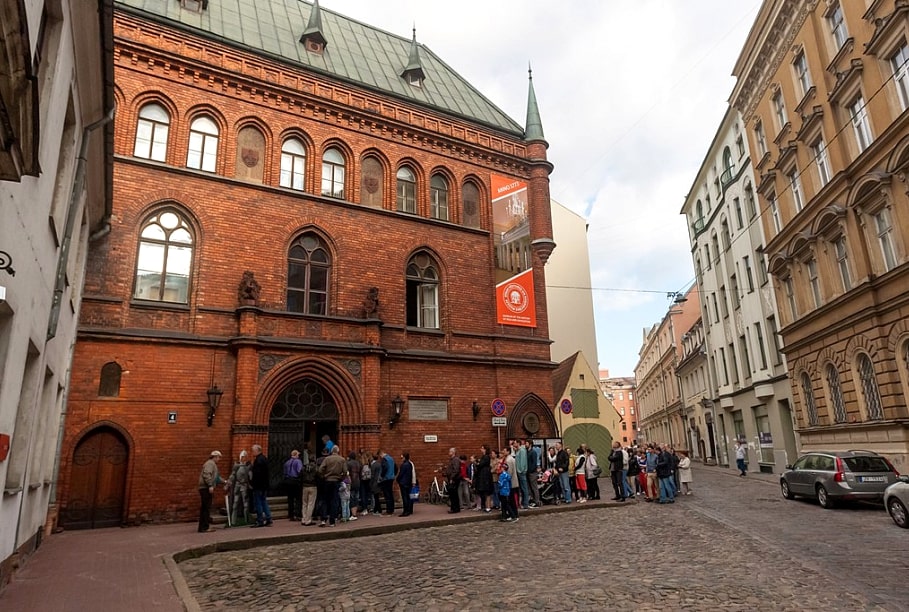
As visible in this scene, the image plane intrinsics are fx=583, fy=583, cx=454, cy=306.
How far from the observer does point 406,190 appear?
66.4 ft

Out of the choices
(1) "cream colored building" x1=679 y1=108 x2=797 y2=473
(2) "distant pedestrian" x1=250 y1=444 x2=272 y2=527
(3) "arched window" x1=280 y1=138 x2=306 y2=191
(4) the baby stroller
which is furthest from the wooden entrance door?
(1) "cream colored building" x1=679 y1=108 x2=797 y2=473

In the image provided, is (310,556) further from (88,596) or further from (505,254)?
(505,254)

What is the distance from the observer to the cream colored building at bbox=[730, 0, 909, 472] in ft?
51.5

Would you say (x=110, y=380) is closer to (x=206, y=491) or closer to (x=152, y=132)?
(x=206, y=491)

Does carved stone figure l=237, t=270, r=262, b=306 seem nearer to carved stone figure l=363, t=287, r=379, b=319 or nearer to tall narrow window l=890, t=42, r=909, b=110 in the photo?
carved stone figure l=363, t=287, r=379, b=319

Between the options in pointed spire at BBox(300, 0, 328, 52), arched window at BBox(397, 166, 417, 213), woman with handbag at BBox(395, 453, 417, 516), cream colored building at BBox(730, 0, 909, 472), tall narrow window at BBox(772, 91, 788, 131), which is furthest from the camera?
tall narrow window at BBox(772, 91, 788, 131)

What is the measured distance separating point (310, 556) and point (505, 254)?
1369cm

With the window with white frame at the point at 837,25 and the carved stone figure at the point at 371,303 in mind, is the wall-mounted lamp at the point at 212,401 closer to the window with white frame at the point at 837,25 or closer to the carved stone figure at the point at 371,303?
the carved stone figure at the point at 371,303

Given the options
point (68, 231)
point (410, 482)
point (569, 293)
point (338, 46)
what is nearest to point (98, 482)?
point (410, 482)

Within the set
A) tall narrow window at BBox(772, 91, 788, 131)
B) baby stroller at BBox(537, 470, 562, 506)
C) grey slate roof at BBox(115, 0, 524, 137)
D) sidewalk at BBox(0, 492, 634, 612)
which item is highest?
grey slate roof at BBox(115, 0, 524, 137)

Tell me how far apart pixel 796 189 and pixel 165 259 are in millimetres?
21741

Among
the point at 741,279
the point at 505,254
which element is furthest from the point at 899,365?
the point at 741,279

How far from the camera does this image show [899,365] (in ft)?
51.6

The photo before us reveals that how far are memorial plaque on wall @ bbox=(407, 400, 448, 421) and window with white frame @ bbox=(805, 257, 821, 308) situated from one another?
13906 mm
